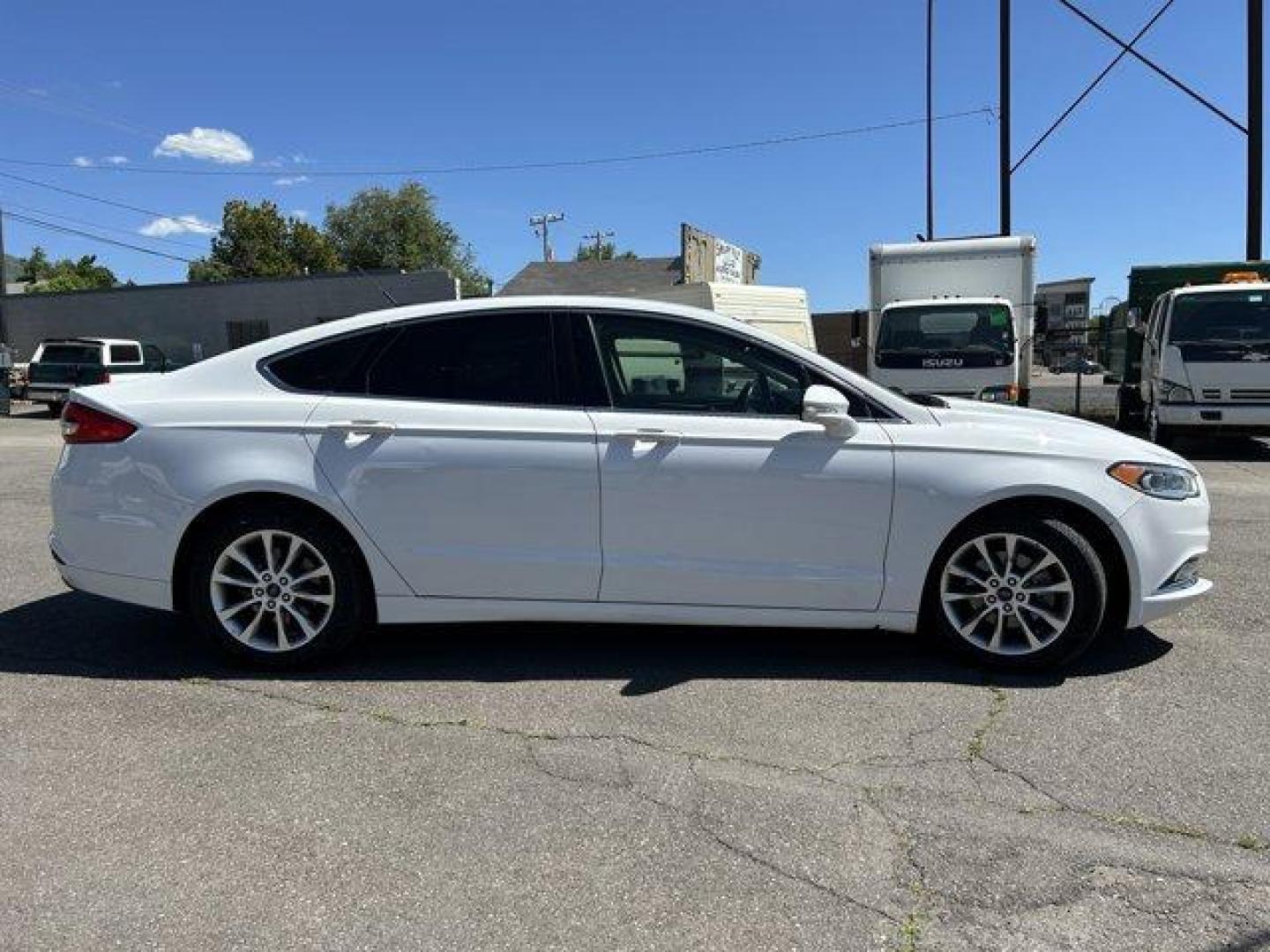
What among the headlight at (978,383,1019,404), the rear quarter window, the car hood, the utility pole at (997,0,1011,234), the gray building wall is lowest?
the car hood

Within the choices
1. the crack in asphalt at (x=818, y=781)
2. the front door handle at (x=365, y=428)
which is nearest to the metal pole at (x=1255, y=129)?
the crack in asphalt at (x=818, y=781)

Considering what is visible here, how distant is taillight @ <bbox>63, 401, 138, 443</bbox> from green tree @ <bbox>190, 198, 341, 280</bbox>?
6374cm

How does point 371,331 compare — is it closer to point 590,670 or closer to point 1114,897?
point 590,670

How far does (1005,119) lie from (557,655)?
20141 mm

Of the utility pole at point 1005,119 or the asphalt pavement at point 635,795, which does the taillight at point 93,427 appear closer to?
the asphalt pavement at point 635,795

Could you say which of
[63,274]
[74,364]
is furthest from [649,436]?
[63,274]

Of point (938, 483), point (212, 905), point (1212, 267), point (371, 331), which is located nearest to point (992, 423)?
point (938, 483)

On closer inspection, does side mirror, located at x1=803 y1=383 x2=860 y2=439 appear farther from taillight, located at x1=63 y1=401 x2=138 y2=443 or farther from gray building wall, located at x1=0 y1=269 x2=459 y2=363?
gray building wall, located at x1=0 y1=269 x2=459 y2=363

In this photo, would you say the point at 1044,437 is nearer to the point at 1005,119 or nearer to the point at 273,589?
the point at 273,589

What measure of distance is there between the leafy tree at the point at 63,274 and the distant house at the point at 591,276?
51.3 m

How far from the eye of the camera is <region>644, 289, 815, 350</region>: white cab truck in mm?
17297

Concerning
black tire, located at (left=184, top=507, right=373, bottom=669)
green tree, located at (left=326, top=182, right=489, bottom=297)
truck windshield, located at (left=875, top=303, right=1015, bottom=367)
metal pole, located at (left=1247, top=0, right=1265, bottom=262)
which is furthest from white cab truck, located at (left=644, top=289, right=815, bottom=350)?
green tree, located at (left=326, top=182, right=489, bottom=297)

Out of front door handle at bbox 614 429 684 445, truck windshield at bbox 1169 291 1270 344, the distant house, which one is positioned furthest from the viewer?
the distant house

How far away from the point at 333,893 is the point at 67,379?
2253 centimetres
